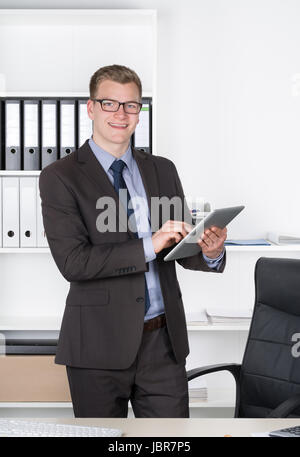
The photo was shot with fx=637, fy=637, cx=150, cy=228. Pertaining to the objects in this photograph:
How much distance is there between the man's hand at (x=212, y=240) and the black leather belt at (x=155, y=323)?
0.78 feet

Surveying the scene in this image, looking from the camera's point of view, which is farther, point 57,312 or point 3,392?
point 57,312

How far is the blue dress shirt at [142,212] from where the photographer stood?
1.92 meters

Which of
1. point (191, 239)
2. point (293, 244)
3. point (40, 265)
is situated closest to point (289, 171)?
point (293, 244)

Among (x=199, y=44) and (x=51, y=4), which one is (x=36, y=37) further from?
(x=199, y=44)

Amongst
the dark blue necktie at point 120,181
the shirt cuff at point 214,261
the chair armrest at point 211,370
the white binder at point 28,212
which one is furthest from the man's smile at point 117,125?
the white binder at point 28,212

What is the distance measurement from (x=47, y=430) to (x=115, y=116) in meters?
0.95

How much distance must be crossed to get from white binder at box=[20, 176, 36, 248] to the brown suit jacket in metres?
0.95

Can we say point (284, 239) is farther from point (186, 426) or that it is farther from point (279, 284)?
point (186, 426)

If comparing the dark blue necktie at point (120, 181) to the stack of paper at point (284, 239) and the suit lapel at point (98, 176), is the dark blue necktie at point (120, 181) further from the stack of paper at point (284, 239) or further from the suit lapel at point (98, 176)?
the stack of paper at point (284, 239)

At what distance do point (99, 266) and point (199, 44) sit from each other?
1659 millimetres

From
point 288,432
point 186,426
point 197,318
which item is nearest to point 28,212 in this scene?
point 197,318

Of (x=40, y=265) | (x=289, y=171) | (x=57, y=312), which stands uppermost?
(x=289, y=171)

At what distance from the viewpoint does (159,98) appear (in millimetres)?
3092

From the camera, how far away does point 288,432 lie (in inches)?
54.2
